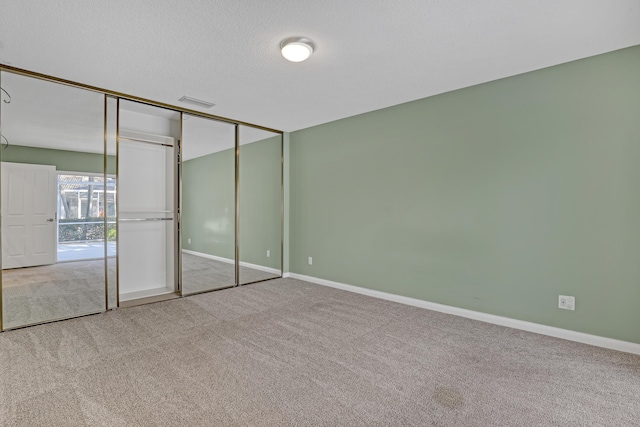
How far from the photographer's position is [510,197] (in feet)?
10.4

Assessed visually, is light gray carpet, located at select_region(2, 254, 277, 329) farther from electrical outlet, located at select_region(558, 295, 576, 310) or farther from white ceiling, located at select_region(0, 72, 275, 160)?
electrical outlet, located at select_region(558, 295, 576, 310)

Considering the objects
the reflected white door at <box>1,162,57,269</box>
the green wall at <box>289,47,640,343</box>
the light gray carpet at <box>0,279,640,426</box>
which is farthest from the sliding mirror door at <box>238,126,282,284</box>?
the reflected white door at <box>1,162,57,269</box>

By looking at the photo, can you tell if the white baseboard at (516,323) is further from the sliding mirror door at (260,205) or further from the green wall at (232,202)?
the green wall at (232,202)

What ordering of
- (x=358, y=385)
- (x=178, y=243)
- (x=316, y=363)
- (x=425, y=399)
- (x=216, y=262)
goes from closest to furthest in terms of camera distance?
(x=425, y=399), (x=358, y=385), (x=316, y=363), (x=178, y=243), (x=216, y=262)

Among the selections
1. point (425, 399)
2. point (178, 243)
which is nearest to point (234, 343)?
point (425, 399)

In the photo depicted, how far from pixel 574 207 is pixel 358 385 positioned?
2.47 meters

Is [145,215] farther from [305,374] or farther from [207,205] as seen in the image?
[305,374]

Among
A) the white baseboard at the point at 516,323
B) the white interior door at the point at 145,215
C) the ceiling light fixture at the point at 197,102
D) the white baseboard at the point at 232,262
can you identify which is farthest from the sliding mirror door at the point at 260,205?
the white baseboard at the point at 516,323

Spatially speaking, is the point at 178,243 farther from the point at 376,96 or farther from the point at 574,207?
the point at 574,207

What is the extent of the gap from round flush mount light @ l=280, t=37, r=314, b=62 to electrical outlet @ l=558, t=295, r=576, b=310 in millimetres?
3141

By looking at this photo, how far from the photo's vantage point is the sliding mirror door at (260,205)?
5055mm

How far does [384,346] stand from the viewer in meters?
2.73

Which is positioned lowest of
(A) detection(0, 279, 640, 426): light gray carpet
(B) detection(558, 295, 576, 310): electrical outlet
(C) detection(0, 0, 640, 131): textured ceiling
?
(A) detection(0, 279, 640, 426): light gray carpet

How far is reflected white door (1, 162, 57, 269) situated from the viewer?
139 inches
